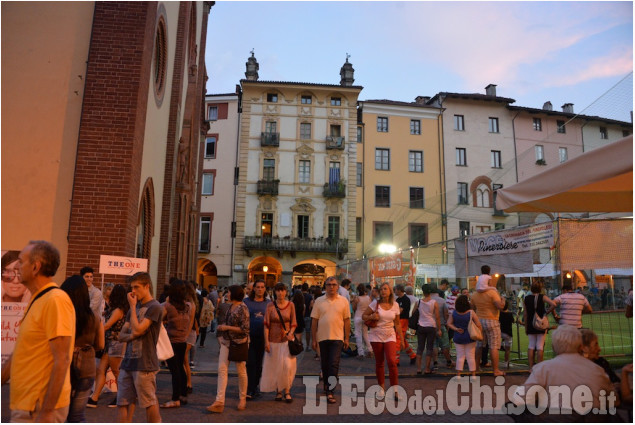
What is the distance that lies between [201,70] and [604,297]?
71.5 ft

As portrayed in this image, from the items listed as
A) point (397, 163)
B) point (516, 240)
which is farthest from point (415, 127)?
point (516, 240)

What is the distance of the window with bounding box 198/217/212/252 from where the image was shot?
35781mm

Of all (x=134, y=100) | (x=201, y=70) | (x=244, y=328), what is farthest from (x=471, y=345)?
(x=201, y=70)

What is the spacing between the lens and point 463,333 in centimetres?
837

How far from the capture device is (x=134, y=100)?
8922mm

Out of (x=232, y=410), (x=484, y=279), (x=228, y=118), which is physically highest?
(x=228, y=118)

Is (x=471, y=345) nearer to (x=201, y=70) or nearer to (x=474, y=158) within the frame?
(x=201, y=70)

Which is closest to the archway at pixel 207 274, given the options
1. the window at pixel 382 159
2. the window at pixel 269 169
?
the window at pixel 269 169

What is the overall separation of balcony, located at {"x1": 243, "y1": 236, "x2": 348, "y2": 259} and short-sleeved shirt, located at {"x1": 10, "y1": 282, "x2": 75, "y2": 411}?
3180 centimetres

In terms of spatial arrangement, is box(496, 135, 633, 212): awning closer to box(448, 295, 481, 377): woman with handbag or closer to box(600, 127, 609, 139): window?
box(600, 127, 609, 139): window

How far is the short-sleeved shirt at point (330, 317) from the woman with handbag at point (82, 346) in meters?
3.53

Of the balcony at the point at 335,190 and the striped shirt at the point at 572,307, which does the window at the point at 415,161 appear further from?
the striped shirt at the point at 572,307

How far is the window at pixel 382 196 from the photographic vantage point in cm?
3794

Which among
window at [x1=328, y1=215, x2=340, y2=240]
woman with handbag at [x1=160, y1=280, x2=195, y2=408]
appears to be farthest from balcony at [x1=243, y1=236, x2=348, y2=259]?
woman with handbag at [x1=160, y1=280, x2=195, y2=408]
